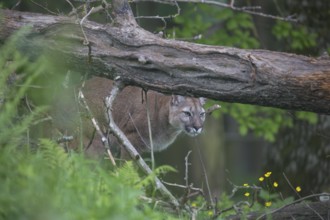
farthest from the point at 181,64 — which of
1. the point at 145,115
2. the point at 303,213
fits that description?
the point at 145,115

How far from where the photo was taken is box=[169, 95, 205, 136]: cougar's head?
11.9 meters

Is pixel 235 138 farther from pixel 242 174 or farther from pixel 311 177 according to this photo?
pixel 311 177

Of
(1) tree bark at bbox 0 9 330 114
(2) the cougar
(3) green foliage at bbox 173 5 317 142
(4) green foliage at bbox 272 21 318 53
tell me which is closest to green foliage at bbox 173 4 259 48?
(3) green foliage at bbox 173 5 317 142

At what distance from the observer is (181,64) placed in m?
7.17

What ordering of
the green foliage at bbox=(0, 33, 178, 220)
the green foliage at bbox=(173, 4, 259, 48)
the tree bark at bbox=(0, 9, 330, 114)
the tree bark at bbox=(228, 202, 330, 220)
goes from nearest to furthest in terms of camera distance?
the green foliage at bbox=(0, 33, 178, 220)
the tree bark at bbox=(0, 9, 330, 114)
the tree bark at bbox=(228, 202, 330, 220)
the green foliage at bbox=(173, 4, 259, 48)

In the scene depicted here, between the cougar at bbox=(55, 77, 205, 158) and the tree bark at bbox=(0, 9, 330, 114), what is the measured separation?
2.69 m

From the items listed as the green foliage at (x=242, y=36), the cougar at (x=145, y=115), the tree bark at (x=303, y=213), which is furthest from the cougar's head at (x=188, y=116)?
the tree bark at (x=303, y=213)

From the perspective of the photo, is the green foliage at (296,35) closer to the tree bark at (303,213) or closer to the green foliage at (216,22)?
the green foliage at (216,22)

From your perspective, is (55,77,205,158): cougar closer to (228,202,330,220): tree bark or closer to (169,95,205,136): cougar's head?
(169,95,205,136): cougar's head

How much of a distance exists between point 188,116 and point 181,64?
4.75m

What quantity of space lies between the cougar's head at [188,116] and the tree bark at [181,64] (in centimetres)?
425

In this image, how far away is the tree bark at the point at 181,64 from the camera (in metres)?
6.90

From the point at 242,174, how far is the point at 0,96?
1320 centimetres

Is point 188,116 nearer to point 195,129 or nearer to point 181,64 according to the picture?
point 195,129
